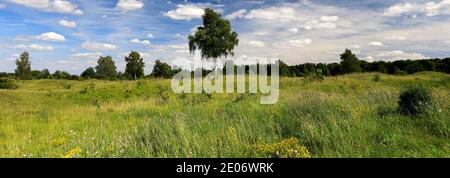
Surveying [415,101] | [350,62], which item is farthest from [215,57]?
[415,101]

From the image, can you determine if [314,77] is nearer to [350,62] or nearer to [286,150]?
[286,150]

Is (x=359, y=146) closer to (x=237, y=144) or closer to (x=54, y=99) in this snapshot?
(x=237, y=144)

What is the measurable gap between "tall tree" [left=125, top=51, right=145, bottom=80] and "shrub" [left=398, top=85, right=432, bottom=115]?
57517 millimetres

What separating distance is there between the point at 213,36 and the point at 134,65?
76.8 feet

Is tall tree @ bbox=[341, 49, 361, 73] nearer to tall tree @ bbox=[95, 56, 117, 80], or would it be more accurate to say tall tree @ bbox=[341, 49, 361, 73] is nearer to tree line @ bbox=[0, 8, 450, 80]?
tree line @ bbox=[0, 8, 450, 80]

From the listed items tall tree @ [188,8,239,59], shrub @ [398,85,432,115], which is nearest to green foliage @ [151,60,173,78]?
tall tree @ [188,8,239,59]

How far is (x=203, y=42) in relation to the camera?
149 ft

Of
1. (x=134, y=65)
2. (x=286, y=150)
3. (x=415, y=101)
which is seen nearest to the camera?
(x=286, y=150)

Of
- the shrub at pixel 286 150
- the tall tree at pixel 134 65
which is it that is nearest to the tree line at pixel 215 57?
the tall tree at pixel 134 65

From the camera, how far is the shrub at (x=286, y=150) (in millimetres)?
5469

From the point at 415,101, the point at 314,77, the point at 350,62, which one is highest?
the point at 350,62

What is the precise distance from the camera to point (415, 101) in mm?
8375

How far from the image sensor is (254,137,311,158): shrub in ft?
17.9
